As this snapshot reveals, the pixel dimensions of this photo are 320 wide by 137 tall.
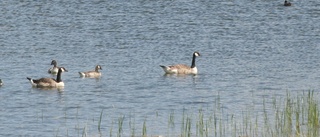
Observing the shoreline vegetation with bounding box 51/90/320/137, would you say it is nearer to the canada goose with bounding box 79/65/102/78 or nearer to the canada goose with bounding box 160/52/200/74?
the canada goose with bounding box 79/65/102/78

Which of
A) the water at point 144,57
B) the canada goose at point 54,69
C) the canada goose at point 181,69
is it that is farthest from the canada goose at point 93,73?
the canada goose at point 181,69

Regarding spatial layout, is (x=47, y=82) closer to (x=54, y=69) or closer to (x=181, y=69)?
(x=54, y=69)

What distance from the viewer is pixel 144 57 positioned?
36781mm

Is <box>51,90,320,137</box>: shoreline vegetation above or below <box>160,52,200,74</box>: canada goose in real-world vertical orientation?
above

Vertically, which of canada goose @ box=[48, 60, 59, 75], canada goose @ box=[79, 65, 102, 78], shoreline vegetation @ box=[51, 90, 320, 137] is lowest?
canada goose @ box=[48, 60, 59, 75]

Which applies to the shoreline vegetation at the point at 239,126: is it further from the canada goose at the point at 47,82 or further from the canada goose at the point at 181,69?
the canada goose at the point at 181,69

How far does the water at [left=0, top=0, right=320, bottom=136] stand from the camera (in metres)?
26.1

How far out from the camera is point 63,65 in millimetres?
35906

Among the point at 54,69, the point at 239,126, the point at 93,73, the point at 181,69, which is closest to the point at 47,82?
the point at 93,73

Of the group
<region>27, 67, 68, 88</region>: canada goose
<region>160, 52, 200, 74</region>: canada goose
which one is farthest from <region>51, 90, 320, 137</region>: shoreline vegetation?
<region>160, 52, 200, 74</region>: canada goose

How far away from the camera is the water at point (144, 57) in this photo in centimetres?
2609

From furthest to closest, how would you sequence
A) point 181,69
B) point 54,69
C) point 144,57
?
point 144,57 < point 181,69 < point 54,69

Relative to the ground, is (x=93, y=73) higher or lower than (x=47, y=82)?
higher

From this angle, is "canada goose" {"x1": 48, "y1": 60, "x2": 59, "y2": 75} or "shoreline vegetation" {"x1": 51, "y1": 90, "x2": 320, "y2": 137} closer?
"shoreline vegetation" {"x1": 51, "y1": 90, "x2": 320, "y2": 137}
